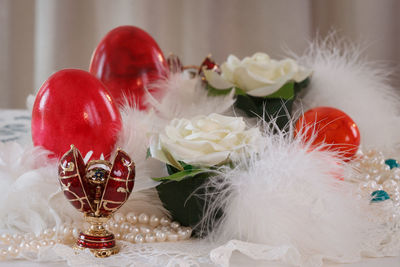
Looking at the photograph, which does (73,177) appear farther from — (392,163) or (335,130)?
(392,163)

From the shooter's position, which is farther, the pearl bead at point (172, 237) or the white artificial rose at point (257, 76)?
the white artificial rose at point (257, 76)

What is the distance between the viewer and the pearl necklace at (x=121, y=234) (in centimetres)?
44

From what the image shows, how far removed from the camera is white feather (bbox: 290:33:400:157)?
775 millimetres

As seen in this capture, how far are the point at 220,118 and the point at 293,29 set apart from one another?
5.39ft

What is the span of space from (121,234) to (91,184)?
3.7 inches

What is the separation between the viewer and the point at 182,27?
2.11 metres

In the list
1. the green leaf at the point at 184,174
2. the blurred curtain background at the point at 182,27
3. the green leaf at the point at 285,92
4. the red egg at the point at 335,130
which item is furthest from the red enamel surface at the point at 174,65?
the blurred curtain background at the point at 182,27

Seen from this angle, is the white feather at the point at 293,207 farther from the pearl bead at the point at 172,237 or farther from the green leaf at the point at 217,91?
the green leaf at the point at 217,91

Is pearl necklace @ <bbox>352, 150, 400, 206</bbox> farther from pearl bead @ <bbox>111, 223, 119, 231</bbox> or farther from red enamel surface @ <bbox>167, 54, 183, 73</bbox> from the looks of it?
red enamel surface @ <bbox>167, 54, 183, 73</bbox>

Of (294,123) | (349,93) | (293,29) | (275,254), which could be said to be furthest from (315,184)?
(293,29)

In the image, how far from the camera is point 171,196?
1.63ft

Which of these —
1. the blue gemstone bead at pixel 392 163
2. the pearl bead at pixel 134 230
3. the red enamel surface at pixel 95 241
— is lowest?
the pearl bead at pixel 134 230

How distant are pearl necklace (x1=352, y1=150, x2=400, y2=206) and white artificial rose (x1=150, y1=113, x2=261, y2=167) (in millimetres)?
151

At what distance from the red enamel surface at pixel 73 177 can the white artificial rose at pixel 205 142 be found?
101 mm
